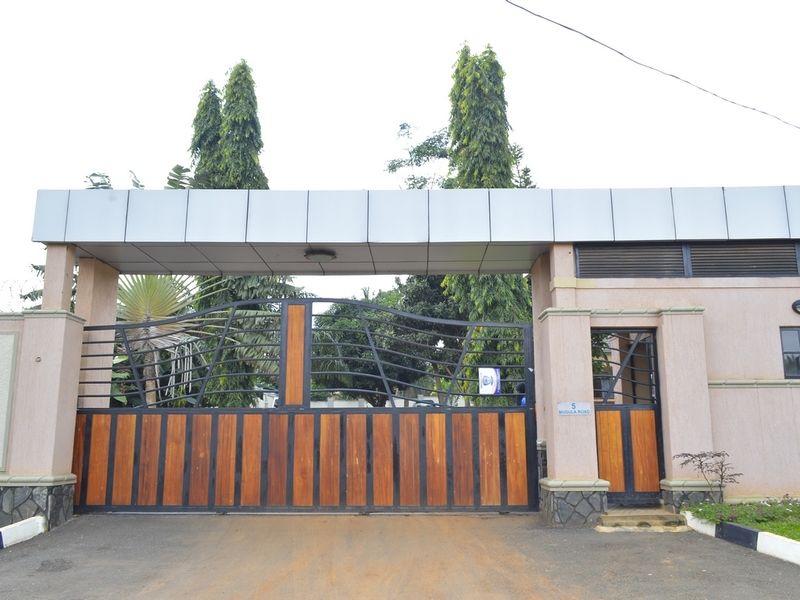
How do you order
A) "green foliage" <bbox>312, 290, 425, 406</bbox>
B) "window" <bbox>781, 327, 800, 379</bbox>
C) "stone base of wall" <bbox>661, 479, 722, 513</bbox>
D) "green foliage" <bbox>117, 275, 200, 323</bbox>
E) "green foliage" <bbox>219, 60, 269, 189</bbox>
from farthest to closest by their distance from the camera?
"green foliage" <bbox>312, 290, 425, 406</bbox>, "green foliage" <bbox>219, 60, 269, 189</bbox>, "green foliage" <bbox>117, 275, 200, 323</bbox>, "window" <bbox>781, 327, 800, 379</bbox>, "stone base of wall" <bbox>661, 479, 722, 513</bbox>

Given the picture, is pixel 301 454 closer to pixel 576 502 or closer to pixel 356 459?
pixel 356 459

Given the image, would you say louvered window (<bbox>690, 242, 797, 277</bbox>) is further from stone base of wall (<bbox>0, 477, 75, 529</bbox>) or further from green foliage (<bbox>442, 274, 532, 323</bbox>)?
stone base of wall (<bbox>0, 477, 75, 529</bbox>)

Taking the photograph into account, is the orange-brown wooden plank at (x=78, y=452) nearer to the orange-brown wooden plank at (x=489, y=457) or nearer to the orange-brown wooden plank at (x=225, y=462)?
the orange-brown wooden plank at (x=225, y=462)

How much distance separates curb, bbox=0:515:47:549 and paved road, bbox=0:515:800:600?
150 mm

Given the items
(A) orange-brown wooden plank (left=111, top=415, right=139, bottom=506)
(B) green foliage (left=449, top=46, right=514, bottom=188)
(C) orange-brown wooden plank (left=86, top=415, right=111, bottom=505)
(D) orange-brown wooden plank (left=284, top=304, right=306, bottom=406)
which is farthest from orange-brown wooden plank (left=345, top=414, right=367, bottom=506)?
(B) green foliage (left=449, top=46, right=514, bottom=188)

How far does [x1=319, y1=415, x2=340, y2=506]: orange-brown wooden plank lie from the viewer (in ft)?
31.2

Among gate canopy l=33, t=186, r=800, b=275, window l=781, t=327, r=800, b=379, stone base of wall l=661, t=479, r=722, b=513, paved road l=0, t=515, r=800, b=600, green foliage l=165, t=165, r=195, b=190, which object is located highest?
green foliage l=165, t=165, r=195, b=190

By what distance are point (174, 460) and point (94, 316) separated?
2.68 meters

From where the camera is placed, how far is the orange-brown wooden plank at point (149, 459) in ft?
31.4

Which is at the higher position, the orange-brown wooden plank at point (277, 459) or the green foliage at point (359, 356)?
the green foliage at point (359, 356)

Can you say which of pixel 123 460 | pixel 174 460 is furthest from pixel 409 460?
pixel 123 460

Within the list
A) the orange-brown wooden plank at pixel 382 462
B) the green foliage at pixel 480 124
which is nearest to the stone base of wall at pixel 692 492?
the orange-brown wooden plank at pixel 382 462

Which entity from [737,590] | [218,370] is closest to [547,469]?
[737,590]

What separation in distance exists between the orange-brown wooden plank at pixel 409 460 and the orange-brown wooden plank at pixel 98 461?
439cm
